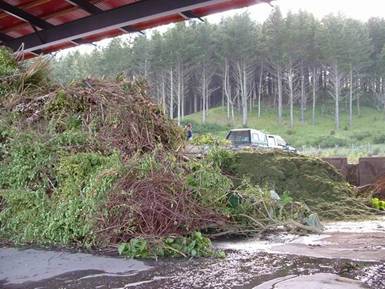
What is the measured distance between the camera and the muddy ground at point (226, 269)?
3.65 meters

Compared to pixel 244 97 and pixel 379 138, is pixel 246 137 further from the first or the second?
pixel 244 97

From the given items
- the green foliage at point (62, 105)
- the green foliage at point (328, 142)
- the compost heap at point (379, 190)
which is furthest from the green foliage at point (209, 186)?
the green foliage at point (328, 142)

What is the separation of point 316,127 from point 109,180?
49.5m

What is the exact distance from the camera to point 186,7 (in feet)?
21.5

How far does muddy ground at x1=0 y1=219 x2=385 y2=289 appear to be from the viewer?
144 inches

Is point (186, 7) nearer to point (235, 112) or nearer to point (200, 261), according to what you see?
point (200, 261)

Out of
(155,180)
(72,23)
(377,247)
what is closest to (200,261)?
(155,180)

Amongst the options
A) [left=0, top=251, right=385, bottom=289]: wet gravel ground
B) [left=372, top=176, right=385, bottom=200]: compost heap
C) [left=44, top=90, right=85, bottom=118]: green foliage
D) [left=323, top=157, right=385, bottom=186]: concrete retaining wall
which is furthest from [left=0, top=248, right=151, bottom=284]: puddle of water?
[left=323, top=157, right=385, bottom=186]: concrete retaining wall

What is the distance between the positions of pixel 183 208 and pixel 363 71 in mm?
56978

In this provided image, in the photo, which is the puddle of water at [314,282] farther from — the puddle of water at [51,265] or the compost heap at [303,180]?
the compost heap at [303,180]

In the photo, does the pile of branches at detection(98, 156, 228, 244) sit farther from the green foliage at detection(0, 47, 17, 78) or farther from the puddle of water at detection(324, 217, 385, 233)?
the green foliage at detection(0, 47, 17, 78)

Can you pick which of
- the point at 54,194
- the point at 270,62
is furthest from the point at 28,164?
the point at 270,62

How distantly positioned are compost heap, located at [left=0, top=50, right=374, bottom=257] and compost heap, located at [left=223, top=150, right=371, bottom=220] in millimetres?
712

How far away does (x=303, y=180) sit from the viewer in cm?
805
